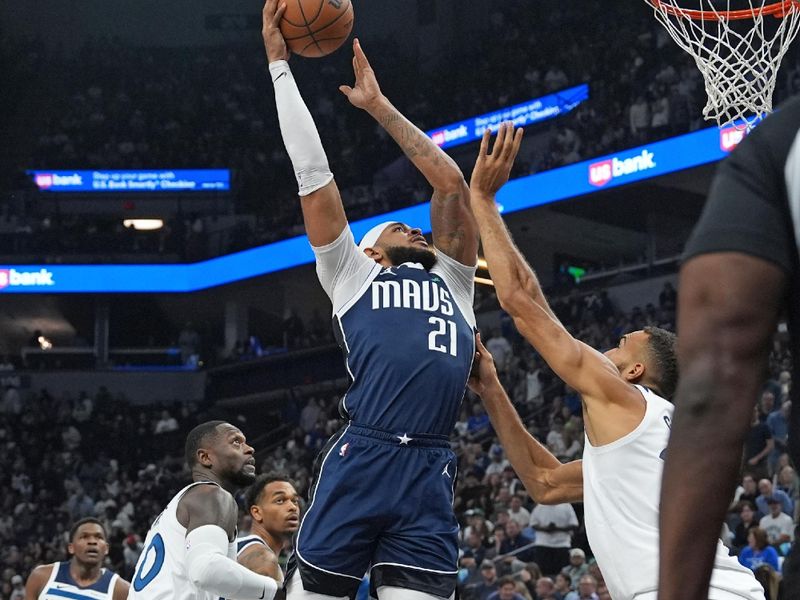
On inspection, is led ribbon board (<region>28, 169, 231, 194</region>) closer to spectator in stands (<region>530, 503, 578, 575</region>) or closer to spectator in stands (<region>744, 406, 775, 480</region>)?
spectator in stands (<region>530, 503, 578, 575</region>)

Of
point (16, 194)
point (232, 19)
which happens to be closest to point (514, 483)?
point (16, 194)

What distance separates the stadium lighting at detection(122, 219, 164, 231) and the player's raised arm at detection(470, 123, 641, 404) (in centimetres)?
2533

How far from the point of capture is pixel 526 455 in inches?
164

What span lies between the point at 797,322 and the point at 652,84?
1964 centimetres

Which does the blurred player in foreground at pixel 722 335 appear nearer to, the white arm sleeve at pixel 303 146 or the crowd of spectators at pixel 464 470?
the white arm sleeve at pixel 303 146

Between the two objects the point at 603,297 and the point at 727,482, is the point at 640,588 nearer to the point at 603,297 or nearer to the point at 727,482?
the point at 727,482

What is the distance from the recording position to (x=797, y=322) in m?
1.47

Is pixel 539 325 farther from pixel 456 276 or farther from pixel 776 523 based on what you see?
pixel 776 523

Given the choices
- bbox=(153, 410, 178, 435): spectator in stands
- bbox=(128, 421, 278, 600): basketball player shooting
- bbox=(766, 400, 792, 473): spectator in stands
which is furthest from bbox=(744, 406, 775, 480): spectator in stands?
bbox=(153, 410, 178, 435): spectator in stands

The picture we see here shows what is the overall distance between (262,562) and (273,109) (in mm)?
25738

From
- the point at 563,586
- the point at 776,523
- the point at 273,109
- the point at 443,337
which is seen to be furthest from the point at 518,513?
the point at 273,109

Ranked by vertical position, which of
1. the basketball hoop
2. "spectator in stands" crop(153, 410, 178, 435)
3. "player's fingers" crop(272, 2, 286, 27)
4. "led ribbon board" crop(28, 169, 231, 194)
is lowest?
"player's fingers" crop(272, 2, 286, 27)

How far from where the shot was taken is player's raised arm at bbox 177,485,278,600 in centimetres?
427

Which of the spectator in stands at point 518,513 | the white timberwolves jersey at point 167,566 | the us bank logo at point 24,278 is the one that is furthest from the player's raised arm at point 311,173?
the us bank logo at point 24,278
